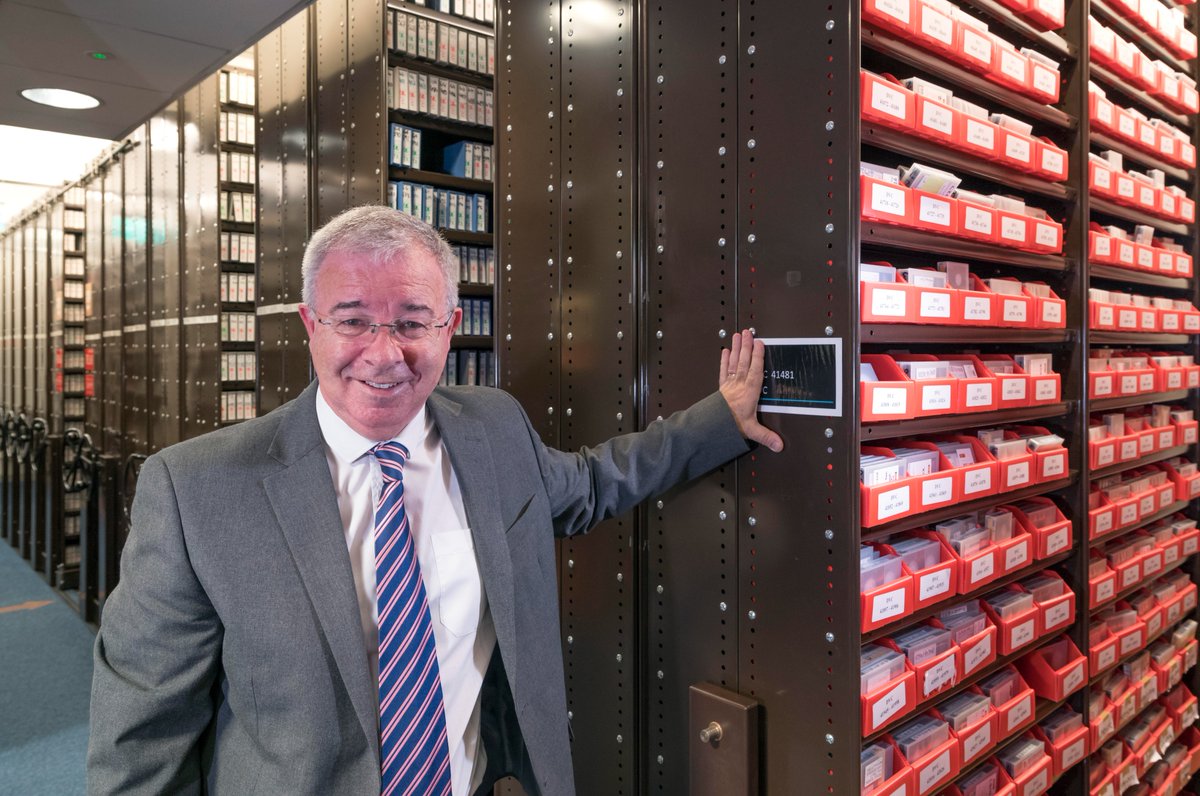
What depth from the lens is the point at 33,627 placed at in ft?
19.0

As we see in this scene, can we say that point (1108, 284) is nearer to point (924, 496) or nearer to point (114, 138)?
point (924, 496)

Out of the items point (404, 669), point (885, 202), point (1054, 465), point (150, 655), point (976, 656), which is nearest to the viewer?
point (150, 655)

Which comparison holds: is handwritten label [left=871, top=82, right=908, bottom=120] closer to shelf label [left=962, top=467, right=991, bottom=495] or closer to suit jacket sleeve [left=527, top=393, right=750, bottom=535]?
suit jacket sleeve [left=527, top=393, right=750, bottom=535]

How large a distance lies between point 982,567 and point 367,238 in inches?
69.0

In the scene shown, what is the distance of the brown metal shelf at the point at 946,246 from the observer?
1.73 meters

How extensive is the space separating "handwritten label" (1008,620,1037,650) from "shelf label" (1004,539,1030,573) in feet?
0.60

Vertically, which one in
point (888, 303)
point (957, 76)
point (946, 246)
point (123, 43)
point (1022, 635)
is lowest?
point (1022, 635)

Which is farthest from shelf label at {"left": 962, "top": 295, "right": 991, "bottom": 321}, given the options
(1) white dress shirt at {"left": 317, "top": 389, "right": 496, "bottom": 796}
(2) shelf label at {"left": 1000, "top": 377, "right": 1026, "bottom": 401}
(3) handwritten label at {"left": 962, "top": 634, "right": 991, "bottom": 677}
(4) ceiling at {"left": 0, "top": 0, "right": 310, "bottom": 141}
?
(4) ceiling at {"left": 0, "top": 0, "right": 310, "bottom": 141}

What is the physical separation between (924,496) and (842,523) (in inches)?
13.1

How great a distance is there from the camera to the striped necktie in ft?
4.57

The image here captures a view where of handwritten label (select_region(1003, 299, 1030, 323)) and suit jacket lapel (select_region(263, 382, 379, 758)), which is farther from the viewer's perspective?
handwritten label (select_region(1003, 299, 1030, 323))

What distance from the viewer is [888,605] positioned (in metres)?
1.72

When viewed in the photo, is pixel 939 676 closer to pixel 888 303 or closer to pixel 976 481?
pixel 976 481

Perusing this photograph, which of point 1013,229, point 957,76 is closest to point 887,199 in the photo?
point 957,76
